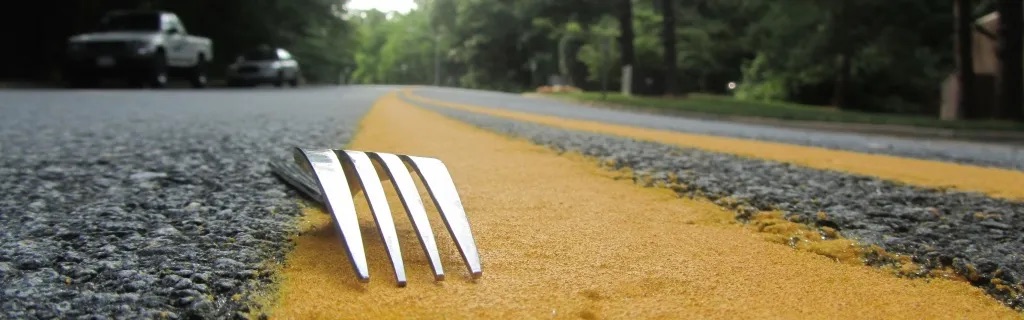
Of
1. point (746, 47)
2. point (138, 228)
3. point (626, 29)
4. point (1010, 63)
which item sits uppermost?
point (626, 29)

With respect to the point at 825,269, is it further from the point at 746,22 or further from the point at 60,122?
the point at 746,22

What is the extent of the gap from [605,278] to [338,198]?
0.57 meters

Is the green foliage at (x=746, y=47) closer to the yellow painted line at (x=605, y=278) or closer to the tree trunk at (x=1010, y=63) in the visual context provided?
the tree trunk at (x=1010, y=63)

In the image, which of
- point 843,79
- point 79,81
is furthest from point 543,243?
point 843,79

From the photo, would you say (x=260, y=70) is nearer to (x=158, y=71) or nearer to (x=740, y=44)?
(x=158, y=71)

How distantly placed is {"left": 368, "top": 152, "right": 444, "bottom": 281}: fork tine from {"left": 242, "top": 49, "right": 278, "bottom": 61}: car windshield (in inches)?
1116

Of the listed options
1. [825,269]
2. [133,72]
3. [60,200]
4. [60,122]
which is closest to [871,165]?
[825,269]

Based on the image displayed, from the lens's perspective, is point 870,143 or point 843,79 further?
point 843,79

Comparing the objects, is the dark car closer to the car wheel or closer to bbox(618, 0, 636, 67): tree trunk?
the car wheel

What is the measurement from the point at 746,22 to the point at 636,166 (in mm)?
38641

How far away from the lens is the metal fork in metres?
1.54

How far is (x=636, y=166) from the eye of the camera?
3.95 metres

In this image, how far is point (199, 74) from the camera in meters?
23.2

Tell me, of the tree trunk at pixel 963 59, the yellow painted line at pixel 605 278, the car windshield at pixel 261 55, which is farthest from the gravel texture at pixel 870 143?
the car windshield at pixel 261 55
